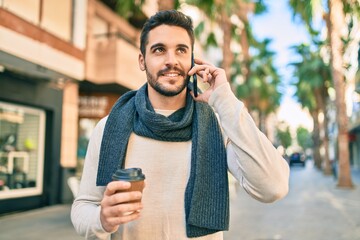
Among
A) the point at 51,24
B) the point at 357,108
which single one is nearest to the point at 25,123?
the point at 51,24

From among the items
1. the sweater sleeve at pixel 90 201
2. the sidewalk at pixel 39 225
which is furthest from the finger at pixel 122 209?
the sidewalk at pixel 39 225

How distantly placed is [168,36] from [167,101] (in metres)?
0.32

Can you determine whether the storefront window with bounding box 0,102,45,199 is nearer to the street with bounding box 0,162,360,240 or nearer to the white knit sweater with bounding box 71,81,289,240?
the street with bounding box 0,162,360,240

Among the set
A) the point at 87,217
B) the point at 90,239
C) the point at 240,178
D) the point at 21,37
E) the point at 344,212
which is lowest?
the point at 344,212

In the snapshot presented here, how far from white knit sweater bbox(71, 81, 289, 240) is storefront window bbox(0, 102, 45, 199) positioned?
7976 mm

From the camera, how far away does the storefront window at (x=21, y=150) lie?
28.6ft

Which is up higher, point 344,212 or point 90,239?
point 90,239

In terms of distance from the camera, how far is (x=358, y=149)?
39.6 metres

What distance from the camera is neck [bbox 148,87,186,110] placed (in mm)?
1713

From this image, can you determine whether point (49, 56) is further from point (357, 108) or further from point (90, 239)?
point (357, 108)

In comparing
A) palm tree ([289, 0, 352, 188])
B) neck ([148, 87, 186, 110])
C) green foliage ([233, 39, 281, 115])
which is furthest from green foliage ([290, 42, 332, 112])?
neck ([148, 87, 186, 110])

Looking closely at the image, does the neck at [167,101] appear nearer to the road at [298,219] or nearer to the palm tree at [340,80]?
the road at [298,219]

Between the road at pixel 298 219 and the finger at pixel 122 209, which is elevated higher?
the finger at pixel 122 209

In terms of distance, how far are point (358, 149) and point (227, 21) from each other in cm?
3181
